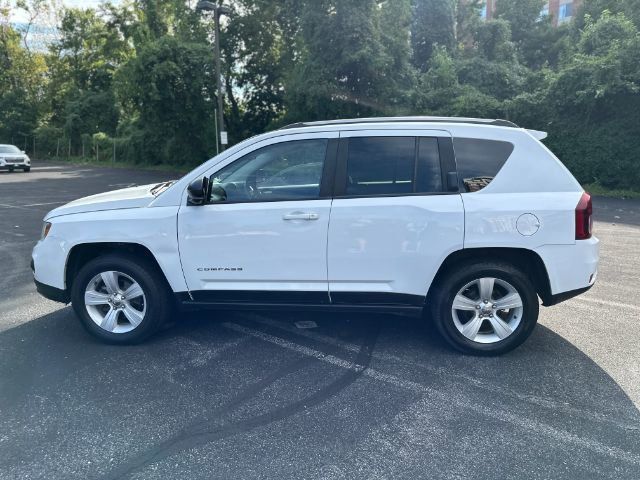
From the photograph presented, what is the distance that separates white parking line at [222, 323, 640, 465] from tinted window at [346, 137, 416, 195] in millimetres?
1347

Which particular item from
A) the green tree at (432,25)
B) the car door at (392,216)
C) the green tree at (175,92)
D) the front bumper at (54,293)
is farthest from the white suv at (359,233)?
the green tree at (432,25)

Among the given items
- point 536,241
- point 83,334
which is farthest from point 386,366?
point 83,334

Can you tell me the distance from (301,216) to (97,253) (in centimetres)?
189

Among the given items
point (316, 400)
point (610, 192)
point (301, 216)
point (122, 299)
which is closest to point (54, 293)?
point (122, 299)

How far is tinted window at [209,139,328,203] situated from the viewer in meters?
4.03

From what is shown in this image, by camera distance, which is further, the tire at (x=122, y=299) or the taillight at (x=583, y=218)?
the tire at (x=122, y=299)

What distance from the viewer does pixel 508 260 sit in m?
3.94

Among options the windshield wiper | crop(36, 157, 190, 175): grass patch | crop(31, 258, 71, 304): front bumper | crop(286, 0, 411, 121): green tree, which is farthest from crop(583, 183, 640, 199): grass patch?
crop(36, 157, 190, 175): grass patch

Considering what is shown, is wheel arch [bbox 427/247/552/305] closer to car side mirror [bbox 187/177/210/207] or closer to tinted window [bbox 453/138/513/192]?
tinted window [bbox 453/138/513/192]

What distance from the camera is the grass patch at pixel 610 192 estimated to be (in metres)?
14.6

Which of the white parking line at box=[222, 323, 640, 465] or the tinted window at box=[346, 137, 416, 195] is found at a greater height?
the tinted window at box=[346, 137, 416, 195]

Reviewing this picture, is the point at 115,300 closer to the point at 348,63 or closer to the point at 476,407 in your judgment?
the point at 476,407

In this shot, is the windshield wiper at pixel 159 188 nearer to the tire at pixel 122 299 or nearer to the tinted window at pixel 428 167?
the tire at pixel 122 299

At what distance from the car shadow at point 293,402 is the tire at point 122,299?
16cm
